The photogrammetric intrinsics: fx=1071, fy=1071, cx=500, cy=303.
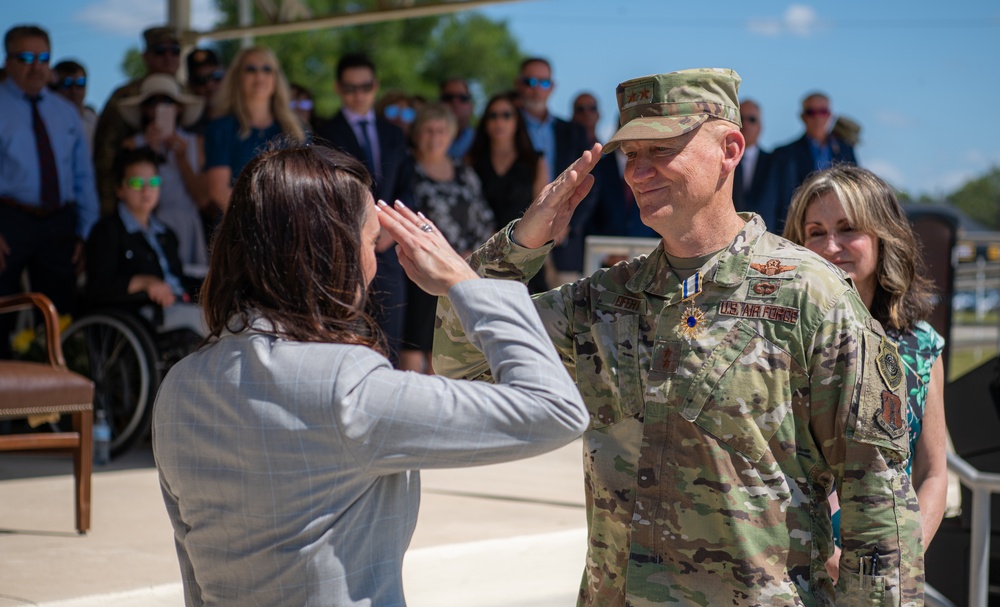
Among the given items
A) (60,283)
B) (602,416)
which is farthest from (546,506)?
(60,283)

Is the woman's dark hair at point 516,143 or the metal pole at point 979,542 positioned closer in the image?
the metal pole at point 979,542

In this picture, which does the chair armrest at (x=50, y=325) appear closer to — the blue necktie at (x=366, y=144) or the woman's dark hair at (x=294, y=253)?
the blue necktie at (x=366, y=144)

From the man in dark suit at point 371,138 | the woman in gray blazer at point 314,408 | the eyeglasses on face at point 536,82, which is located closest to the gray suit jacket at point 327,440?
the woman in gray blazer at point 314,408

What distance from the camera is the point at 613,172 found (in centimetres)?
783

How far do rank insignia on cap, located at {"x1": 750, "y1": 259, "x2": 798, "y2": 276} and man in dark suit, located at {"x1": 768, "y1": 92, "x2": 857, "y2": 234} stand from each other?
564cm

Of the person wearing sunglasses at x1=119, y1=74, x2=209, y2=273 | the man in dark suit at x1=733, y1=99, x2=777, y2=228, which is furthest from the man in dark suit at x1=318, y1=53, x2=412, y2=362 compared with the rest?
the man in dark suit at x1=733, y1=99, x2=777, y2=228

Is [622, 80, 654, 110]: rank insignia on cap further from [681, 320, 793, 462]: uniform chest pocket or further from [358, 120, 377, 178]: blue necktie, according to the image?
[358, 120, 377, 178]: blue necktie

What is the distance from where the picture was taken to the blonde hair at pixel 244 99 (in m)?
6.43

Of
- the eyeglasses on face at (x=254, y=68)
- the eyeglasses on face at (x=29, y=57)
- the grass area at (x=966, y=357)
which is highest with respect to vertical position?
the eyeglasses on face at (x=254, y=68)

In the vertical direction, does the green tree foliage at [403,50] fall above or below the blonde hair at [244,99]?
above

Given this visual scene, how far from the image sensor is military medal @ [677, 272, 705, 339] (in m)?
2.20

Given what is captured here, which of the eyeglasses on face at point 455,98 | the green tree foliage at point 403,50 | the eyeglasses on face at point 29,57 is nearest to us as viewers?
the eyeglasses on face at point 29,57

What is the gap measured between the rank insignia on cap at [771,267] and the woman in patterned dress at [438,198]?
4411 millimetres

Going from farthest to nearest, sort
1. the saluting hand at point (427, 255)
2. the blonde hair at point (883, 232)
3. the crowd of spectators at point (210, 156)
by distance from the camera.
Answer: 1. the crowd of spectators at point (210, 156)
2. the blonde hair at point (883, 232)
3. the saluting hand at point (427, 255)
